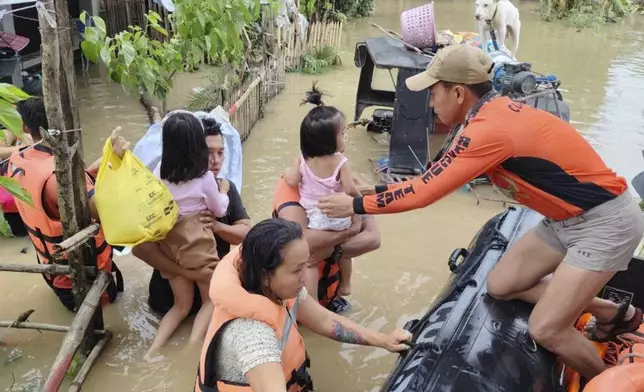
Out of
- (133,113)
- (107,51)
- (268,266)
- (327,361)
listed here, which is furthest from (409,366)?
(133,113)

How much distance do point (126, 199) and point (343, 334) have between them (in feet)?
4.31

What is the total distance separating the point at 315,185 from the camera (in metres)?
3.45

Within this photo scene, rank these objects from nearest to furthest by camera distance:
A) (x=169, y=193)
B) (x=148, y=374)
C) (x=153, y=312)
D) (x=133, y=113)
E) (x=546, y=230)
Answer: (x=546, y=230) < (x=169, y=193) < (x=148, y=374) < (x=153, y=312) < (x=133, y=113)

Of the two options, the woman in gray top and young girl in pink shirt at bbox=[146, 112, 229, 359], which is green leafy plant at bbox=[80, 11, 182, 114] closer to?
young girl in pink shirt at bbox=[146, 112, 229, 359]

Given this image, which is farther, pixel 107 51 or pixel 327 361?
pixel 107 51

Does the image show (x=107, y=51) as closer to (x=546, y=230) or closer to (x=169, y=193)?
(x=169, y=193)

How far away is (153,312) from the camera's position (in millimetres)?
3914

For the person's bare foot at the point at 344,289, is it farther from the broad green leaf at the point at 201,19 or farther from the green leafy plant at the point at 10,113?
the broad green leaf at the point at 201,19

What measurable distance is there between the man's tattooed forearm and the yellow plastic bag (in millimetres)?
1113

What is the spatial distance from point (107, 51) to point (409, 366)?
3.37m

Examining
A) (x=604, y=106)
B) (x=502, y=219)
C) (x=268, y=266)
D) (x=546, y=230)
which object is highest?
(x=268, y=266)

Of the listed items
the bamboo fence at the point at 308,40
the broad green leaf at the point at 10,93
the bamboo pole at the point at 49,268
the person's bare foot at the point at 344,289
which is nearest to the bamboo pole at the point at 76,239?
the bamboo pole at the point at 49,268

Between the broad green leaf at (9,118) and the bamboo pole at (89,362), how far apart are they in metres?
1.47

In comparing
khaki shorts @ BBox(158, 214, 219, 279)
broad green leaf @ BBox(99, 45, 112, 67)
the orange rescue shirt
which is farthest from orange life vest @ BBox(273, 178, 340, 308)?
broad green leaf @ BBox(99, 45, 112, 67)
